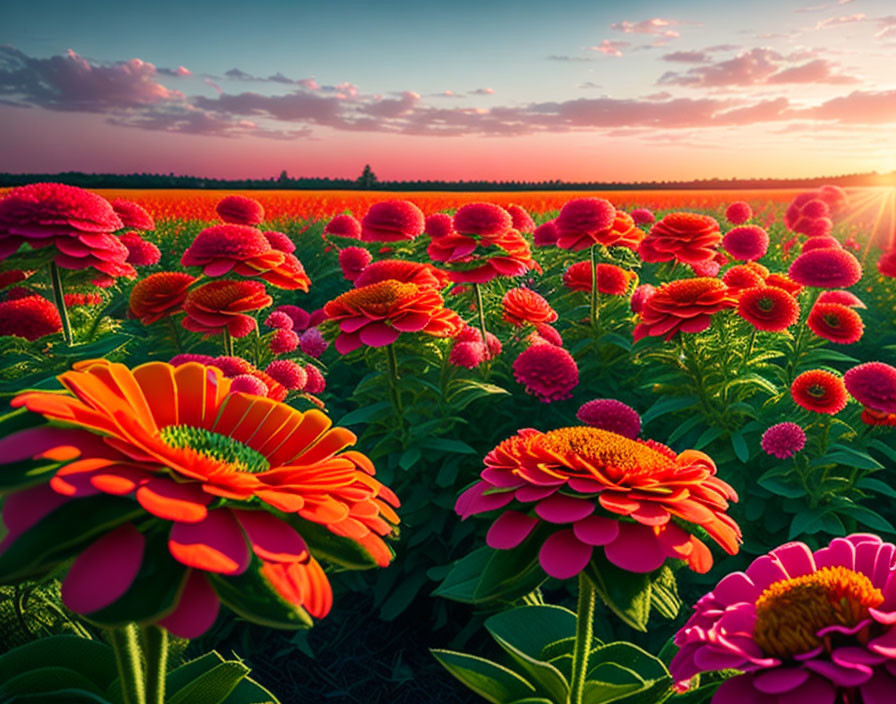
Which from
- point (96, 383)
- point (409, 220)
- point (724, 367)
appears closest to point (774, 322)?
point (724, 367)

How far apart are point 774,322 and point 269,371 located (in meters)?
1.82

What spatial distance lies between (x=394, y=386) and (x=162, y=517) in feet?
6.03

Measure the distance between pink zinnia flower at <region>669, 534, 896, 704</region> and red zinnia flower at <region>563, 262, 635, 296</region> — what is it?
255 centimetres

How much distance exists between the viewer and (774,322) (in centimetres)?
231

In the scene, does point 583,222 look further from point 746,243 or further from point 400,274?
point 746,243

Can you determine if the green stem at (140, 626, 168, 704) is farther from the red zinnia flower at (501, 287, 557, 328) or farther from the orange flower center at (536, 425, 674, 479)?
the red zinnia flower at (501, 287, 557, 328)

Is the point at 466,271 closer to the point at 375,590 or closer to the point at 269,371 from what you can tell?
the point at 269,371

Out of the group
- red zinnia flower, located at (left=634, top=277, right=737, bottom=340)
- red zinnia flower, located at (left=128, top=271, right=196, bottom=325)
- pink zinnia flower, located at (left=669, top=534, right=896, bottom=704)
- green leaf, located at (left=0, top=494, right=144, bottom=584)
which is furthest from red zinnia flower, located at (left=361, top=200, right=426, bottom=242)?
green leaf, located at (left=0, top=494, right=144, bottom=584)

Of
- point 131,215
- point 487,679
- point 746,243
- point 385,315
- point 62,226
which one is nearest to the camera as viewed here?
point 487,679

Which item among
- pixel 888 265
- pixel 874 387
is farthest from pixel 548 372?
pixel 888 265

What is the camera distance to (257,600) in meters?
0.62

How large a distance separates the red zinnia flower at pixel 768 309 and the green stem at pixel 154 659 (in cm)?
215

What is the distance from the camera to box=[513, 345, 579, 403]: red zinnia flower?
2457 mm

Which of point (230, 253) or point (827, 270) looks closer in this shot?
point (230, 253)
